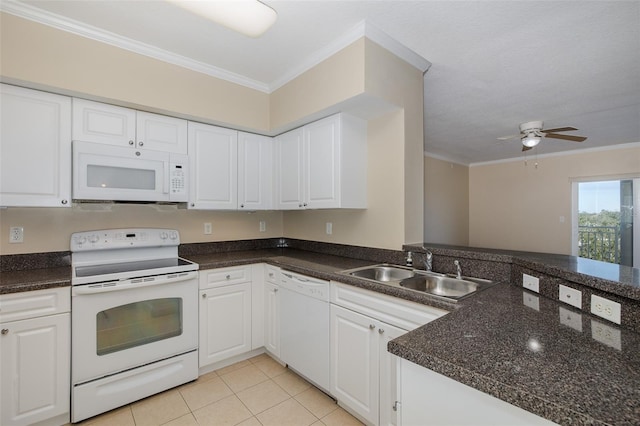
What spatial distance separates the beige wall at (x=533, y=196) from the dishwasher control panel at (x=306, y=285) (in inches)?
226

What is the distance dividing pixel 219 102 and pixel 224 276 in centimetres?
156

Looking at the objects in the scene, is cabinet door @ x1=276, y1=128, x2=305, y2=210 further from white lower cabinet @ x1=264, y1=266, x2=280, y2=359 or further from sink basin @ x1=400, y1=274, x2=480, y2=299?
sink basin @ x1=400, y1=274, x2=480, y2=299

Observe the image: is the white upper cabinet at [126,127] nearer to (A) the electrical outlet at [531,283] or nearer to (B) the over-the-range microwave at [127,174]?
(B) the over-the-range microwave at [127,174]

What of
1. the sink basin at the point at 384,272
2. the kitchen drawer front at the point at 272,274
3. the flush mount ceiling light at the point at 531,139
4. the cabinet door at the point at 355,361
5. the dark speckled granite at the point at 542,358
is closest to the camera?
the dark speckled granite at the point at 542,358

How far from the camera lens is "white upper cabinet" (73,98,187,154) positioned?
6.86 ft

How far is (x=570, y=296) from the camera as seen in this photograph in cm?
132

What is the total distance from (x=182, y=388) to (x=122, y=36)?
2667 mm

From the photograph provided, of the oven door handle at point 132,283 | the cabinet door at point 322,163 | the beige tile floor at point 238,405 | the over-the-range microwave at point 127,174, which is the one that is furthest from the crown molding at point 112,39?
the beige tile floor at point 238,405

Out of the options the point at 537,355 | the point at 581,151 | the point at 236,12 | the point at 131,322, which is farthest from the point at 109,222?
the point at 581,151

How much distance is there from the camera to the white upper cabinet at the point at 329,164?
94.3 inches

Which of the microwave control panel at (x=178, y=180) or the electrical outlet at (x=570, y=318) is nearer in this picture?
the electrical outlet at (x=570, y=318)

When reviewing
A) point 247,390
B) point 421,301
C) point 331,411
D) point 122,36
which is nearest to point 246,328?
point 247,390

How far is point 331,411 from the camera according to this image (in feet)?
6.41

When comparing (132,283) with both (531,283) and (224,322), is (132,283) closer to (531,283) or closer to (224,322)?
(224,322)
